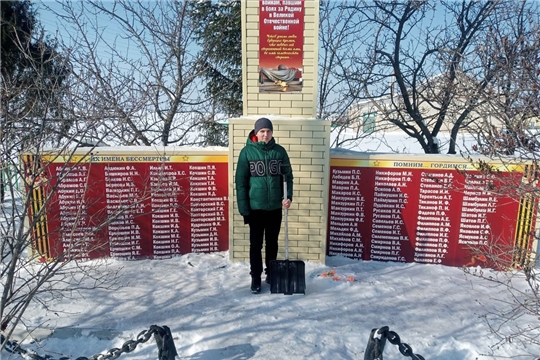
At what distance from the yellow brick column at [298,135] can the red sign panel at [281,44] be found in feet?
0.21

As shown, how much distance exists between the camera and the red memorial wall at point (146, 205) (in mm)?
5168

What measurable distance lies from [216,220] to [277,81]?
83.7 inches

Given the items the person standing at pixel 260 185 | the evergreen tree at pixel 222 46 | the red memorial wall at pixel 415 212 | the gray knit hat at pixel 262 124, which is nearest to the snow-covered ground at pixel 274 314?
the red memorial wall at pixel 415 212

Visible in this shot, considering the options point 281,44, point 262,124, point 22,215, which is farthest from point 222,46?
point 22,215

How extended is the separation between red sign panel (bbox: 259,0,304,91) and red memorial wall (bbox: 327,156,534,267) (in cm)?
133

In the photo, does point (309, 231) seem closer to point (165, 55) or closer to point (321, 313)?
point (321, 313)

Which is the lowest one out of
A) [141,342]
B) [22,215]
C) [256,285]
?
[256,285]

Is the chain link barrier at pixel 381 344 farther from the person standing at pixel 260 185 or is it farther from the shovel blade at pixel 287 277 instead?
the person standing at pixel 260 185

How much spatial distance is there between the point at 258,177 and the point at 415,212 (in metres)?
2.47

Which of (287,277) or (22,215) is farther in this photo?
(287,277)

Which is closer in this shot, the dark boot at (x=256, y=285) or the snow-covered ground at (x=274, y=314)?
the snow-covered ground at (x=274, y=314)

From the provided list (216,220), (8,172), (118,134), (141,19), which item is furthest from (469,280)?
(141,19)

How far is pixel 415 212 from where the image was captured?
536cm

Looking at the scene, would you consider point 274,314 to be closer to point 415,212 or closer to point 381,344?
point 381,344
